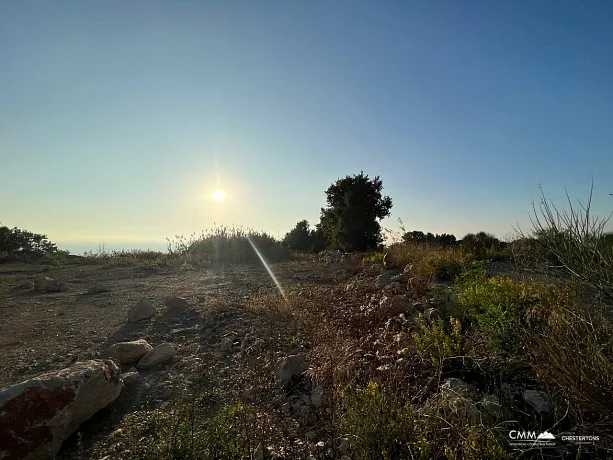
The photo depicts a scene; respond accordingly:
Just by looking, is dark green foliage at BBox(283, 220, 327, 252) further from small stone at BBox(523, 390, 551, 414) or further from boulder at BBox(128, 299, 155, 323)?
small stone at BBox(523, 390, 551, 414)

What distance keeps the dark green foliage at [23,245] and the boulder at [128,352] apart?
12.0 m

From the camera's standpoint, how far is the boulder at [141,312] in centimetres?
485

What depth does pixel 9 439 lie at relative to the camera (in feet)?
6.36

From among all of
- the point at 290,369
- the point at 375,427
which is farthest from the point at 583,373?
the point at 290,369

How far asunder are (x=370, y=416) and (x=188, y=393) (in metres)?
1.58

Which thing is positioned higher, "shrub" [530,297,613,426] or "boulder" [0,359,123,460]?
"shrub" [530,297,613,426]

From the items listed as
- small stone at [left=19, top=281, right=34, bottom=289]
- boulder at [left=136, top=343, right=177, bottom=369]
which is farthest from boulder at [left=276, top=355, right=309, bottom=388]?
small stone at [left=19, top=281, right=34, bottom=289]

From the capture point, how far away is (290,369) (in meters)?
2.90

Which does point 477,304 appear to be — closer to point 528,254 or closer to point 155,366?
point 528,254

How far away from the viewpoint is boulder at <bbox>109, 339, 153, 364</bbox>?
343 centimetres

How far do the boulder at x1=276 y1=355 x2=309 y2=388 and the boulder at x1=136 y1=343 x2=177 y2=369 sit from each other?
1.23m

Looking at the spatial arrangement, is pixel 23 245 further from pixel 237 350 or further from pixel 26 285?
pixel 237 350

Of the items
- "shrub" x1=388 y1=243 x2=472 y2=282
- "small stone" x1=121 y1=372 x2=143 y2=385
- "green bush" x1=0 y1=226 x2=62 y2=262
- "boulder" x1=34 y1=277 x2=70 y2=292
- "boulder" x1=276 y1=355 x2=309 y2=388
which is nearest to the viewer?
"boulder" x1=276 y1=355 x2=309 y2=388

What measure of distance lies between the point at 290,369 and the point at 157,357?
4.68 ft
